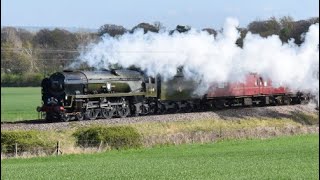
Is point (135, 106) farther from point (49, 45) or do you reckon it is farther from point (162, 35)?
point (49, 45)

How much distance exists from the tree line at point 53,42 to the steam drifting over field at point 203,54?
194 centimetres

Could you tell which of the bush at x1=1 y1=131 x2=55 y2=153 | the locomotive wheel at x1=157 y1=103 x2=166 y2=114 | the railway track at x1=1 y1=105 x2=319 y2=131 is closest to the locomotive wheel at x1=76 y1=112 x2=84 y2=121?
the railway track at x1=1 y1=105 x2=319 y2=131

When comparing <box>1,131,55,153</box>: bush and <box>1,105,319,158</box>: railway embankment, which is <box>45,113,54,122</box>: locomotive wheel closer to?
<box>1,105,319,158</box>: railway embankment

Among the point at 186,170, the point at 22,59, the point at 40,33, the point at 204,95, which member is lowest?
the point at 186,170

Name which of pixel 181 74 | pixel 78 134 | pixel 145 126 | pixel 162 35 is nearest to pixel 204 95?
pixel 181 74

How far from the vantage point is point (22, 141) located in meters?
24.9

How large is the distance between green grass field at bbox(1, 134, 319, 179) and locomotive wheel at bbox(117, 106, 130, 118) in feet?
16.0

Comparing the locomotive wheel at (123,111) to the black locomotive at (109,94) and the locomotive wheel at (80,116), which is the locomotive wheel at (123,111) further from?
the locomotive wheel at (80,116)

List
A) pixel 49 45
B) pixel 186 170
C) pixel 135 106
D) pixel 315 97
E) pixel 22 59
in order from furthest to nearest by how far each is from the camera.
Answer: pixel 49 45 → pixel 22 59 → pixel 315 97 → pixel 135 106 → pixel 186 170

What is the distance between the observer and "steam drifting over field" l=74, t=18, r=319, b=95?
34094 mm

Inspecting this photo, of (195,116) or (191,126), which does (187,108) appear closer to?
(195,116)

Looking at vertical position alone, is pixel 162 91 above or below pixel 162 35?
below

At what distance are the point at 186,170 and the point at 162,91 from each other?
16696 millimetres

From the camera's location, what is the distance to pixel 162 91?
3425 centimetres
